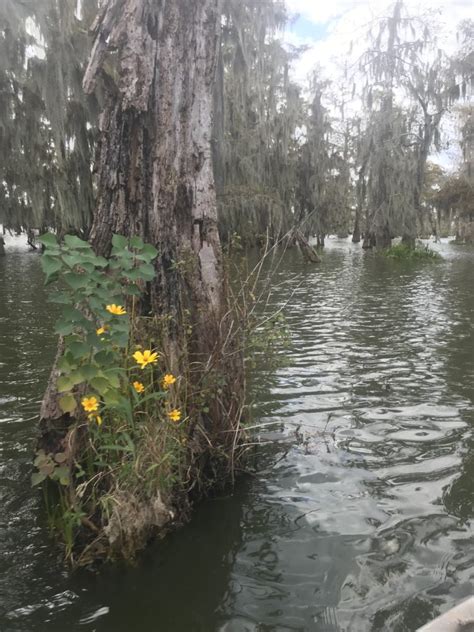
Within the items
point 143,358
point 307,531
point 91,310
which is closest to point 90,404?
point 143,358

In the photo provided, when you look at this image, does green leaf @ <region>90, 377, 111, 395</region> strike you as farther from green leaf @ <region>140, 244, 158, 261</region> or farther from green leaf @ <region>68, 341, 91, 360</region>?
green leaf @ <region>140, 244, 158, 261</region>

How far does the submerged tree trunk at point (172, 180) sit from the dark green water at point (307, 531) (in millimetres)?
605

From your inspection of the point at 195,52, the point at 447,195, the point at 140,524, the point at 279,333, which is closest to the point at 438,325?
the point at 279,333

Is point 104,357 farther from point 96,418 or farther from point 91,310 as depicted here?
point 96,418

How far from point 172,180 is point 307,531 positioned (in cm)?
233

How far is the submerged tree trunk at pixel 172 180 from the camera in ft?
10.7

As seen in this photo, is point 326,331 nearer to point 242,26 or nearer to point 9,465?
point 9,465

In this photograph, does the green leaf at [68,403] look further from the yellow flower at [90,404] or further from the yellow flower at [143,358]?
the yellow flower at [143,358]

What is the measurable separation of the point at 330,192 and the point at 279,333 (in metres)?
25.4

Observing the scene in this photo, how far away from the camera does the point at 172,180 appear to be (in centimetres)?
335

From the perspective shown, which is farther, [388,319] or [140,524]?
[388,319]

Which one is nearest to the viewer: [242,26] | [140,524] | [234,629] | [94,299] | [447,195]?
[234,629]

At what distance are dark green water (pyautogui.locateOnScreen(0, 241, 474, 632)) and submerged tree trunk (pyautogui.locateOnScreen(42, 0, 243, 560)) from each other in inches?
23.8

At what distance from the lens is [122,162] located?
3289mm
